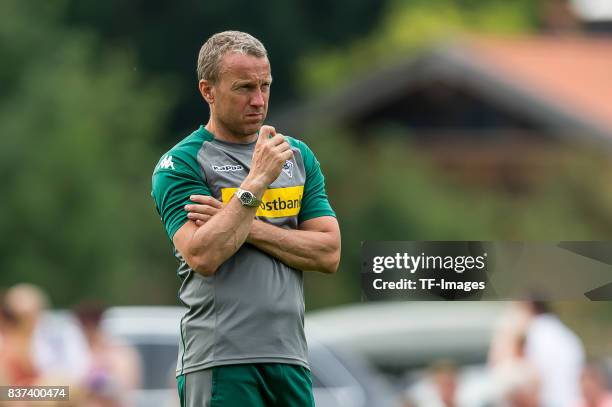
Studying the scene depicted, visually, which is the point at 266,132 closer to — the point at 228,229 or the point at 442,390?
the point at 228,229

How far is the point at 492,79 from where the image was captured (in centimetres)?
3186

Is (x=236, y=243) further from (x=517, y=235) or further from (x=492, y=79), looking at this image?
(x=492, y=79)

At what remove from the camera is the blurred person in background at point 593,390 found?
1001 cm

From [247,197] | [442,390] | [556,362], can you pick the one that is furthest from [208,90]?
[442,390]

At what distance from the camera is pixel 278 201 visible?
17.5ft

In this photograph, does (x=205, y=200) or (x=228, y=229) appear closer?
(x=228, y=229)

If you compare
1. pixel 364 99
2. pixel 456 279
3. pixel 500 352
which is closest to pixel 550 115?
pixel 364 99

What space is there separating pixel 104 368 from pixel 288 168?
18.6 ft

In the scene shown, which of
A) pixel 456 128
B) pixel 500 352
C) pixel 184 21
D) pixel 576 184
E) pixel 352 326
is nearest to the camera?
pixel 500 352

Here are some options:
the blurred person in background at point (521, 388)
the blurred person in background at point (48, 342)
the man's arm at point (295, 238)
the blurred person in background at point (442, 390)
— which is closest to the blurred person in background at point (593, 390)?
the blurred person in background at point (521, 388)

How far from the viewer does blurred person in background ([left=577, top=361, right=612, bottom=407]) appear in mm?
10008

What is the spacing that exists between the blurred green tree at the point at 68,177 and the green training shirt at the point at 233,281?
1597 cm

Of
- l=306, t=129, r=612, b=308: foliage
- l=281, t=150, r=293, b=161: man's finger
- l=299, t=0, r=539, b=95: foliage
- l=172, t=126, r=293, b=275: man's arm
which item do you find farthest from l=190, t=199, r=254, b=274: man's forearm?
l=299, t=0, r=539, b=95: foliage

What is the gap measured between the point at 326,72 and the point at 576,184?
15.1 m
